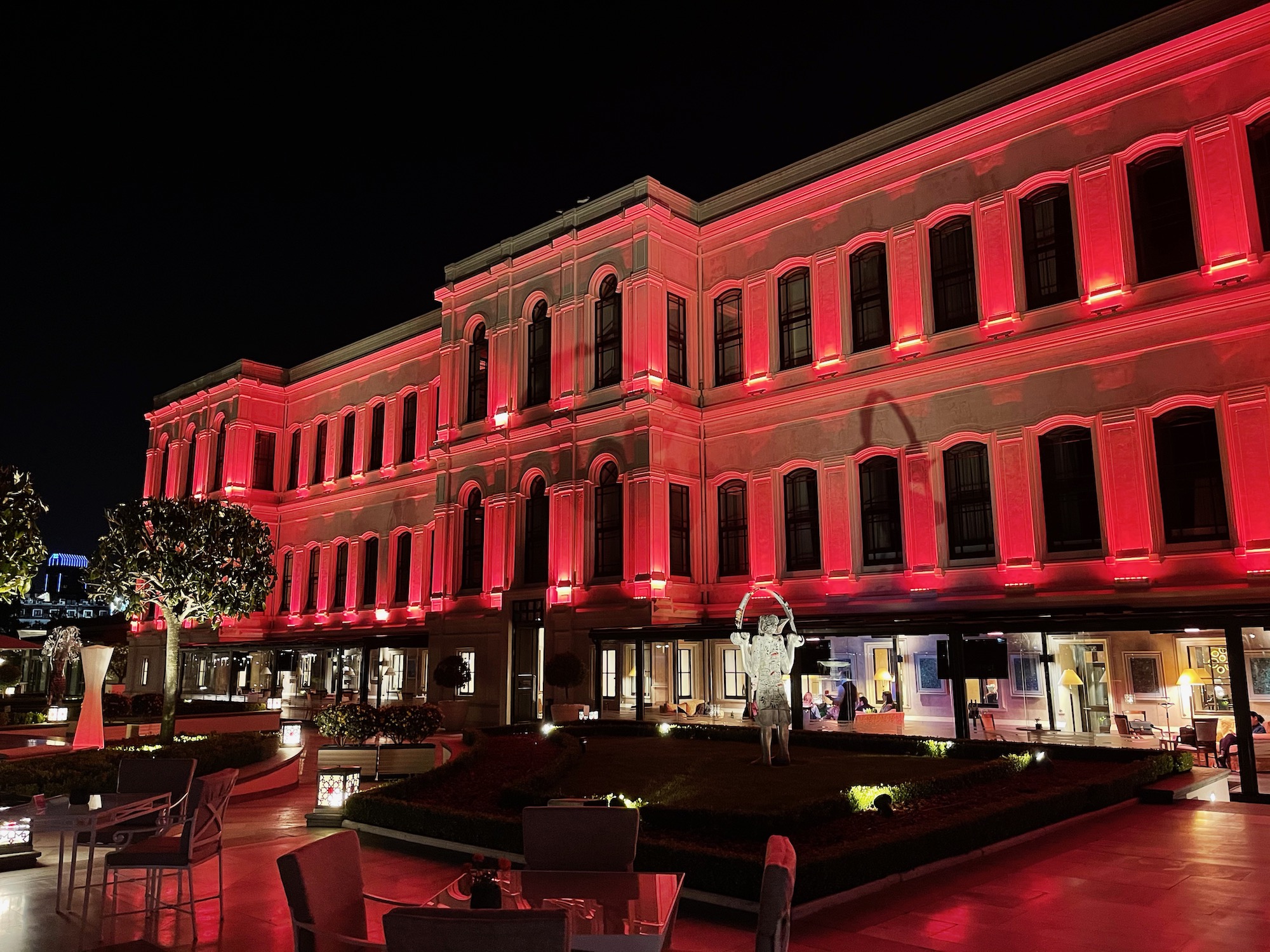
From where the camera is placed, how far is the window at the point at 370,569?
3879 centimetres

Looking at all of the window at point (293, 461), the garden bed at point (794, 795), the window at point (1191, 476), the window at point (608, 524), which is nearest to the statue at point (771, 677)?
the garden bed at point (794, 795)

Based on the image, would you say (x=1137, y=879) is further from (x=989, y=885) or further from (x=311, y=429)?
(x=311, y=429)

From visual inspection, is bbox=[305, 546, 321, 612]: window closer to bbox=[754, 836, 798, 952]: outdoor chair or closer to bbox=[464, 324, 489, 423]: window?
bbox=[464, 324, 489, 423]: window

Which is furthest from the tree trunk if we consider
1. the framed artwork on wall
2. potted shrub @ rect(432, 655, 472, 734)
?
the framed artwork on wall

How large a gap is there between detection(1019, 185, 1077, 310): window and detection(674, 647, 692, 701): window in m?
12.4

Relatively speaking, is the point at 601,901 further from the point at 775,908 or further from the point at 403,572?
the point at 403,572

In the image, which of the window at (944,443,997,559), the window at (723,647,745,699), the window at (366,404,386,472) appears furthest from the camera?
the window at (366,404,386,472)

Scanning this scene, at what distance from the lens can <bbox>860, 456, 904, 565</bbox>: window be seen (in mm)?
23750

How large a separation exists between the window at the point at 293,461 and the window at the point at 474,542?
15525mm

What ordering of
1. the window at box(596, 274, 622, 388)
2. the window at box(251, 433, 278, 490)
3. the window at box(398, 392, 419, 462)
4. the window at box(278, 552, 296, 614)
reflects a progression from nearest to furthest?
the window at box(596, 274, 622, 388) → the window at box(398, 392, 419, 462) → the window at box(278, 552, 296, 614) → the window at box(251, 433, 278, 490)

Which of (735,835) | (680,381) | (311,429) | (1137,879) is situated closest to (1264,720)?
(1137,879)

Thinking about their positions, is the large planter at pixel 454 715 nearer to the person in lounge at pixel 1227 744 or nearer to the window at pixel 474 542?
the window at pixel 474 542

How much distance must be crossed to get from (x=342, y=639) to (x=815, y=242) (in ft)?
68.9

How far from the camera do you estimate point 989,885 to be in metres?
8.92
